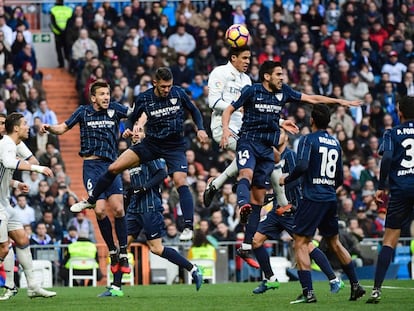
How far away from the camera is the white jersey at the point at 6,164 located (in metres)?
17.4

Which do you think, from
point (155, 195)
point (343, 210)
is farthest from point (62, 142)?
point (155, 195)

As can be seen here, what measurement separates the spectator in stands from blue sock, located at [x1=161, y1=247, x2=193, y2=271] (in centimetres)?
888

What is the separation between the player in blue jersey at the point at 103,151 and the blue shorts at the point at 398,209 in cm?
440

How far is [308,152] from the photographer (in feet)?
52.4

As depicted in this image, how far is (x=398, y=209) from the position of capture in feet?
52.6

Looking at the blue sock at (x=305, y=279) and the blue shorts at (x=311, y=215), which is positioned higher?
the blue shorts at (x=311, y=215)

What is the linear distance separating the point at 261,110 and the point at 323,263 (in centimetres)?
228

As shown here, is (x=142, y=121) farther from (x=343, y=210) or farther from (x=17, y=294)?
(x=343, y=210)

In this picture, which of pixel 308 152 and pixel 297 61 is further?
pixel 297 61

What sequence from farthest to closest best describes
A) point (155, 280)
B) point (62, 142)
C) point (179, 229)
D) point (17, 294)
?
point (62, 142) → point (179, 229) → point (155, 280) → point (17, 294)

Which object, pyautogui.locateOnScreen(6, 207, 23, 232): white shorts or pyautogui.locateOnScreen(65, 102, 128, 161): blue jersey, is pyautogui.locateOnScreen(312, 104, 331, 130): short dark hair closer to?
pyautogui.locateOnScreen(65, 102, 128, 161): blue jersey

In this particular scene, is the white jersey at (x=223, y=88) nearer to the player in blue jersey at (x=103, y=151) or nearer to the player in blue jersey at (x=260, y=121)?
the player in blue jersey at (x=260, y=121)

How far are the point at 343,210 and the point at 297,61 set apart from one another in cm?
563

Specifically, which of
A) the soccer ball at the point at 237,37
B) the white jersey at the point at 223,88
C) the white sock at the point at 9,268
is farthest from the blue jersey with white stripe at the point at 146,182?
the soccer ball at the point at 237,37
